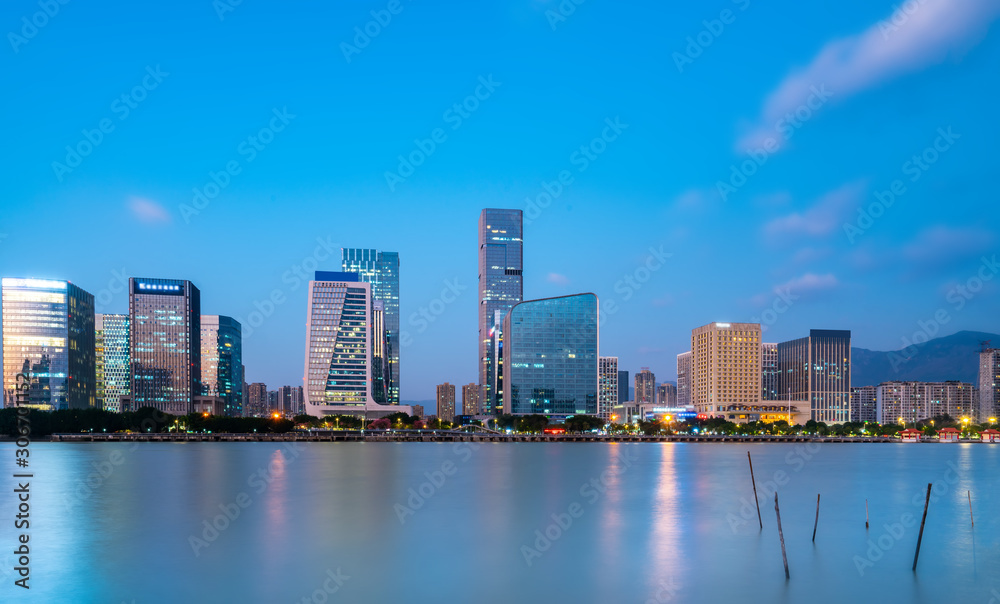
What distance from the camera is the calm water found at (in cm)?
3972

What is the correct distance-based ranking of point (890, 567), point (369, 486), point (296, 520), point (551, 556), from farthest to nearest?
point (369, 486) < point (296, 520) < point (551, 556) < point (890, 567)

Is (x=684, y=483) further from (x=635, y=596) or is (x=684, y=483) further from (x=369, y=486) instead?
(x=635, y=596)

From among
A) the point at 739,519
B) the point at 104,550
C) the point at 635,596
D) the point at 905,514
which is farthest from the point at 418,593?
the point at 905,514

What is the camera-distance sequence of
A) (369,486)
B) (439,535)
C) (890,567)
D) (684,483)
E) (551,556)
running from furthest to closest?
(684,483), (369,486), (439,535), (551,556), (890,567)

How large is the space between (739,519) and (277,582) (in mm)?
38494

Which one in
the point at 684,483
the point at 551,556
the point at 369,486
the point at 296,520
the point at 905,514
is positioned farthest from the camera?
the point at 684,483

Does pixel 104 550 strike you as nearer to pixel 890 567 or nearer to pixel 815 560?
pixel 815 560

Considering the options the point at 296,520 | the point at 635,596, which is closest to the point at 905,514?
the point at 635,596

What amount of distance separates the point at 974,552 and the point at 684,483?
47593 mm

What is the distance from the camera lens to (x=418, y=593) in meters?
39.1

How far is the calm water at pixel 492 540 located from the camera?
39.7 meters

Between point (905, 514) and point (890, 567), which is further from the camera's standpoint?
point (905, 514)

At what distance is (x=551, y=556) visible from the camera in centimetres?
4788

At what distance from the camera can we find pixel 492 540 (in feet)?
178
